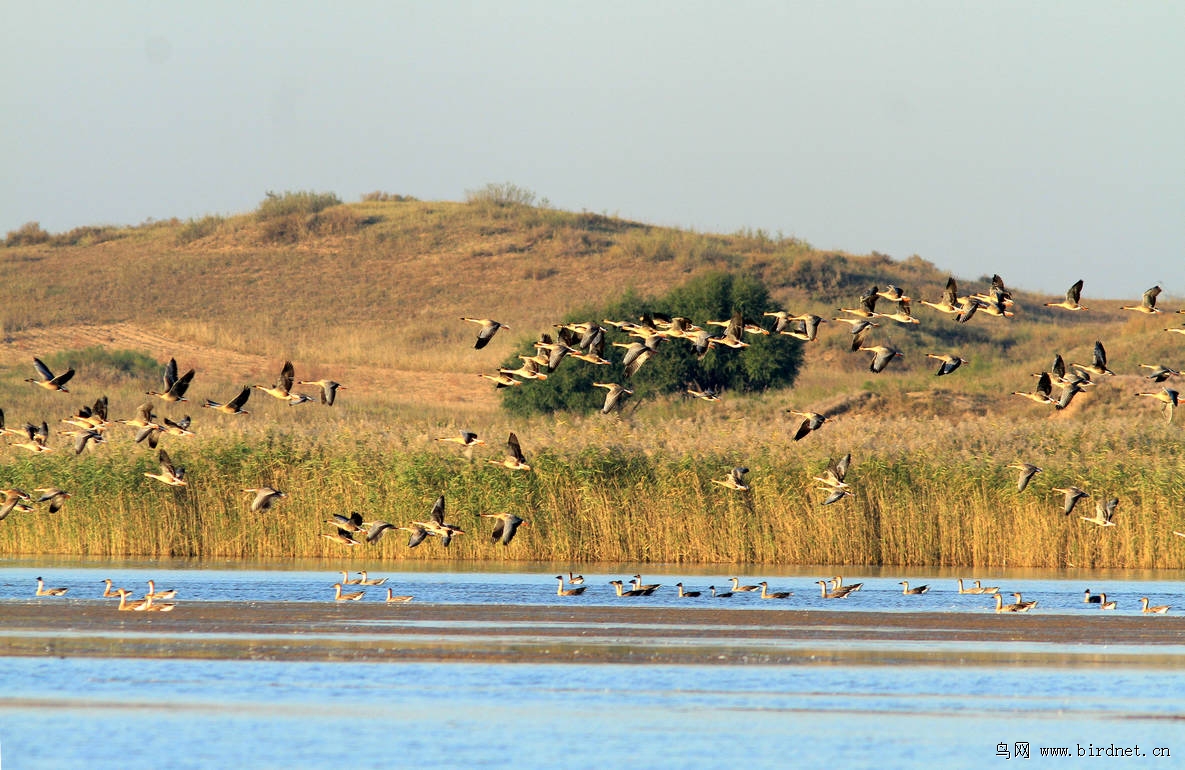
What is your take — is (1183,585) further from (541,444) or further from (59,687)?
(59,687)

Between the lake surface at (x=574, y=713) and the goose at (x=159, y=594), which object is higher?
the goose at (x=159, y=594)

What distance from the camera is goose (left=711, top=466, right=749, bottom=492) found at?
91.2ft

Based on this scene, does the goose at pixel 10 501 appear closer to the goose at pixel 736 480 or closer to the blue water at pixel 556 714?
the blue water at pixel 556 714

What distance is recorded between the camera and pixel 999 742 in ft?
49.7

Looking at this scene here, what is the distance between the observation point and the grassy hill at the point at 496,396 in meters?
30.6

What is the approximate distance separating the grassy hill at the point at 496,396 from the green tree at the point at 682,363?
227 cm

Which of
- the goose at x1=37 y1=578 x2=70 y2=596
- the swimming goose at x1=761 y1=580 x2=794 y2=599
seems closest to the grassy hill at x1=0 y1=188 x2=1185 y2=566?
the swimming goose at x1=761 y1=580 x2=794 y2=599

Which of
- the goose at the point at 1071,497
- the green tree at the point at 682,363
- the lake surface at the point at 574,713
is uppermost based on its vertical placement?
the green tree at the point at 682,363

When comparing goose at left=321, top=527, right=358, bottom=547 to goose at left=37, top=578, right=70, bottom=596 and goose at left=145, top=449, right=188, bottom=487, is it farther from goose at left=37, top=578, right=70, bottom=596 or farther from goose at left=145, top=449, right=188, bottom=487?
goose at left=37, top=578, right=70, bottom=596

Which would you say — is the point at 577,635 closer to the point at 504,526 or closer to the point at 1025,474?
the point at 504,526

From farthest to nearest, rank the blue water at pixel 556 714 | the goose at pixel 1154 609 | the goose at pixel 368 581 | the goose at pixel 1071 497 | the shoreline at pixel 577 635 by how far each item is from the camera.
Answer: the goose at pixel 1071 497 < the goose at pixel 368 581 < the goose at pixel 1154 609 < the shoreline at pixel 577 635 < the blue water at pixel 556 714

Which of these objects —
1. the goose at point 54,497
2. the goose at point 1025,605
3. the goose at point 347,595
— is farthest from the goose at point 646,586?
the goose at point 54,497

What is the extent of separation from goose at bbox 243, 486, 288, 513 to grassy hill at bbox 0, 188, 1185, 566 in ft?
2.59

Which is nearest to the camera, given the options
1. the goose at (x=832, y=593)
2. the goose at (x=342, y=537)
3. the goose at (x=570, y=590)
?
the goose at (x=570, y=590)
